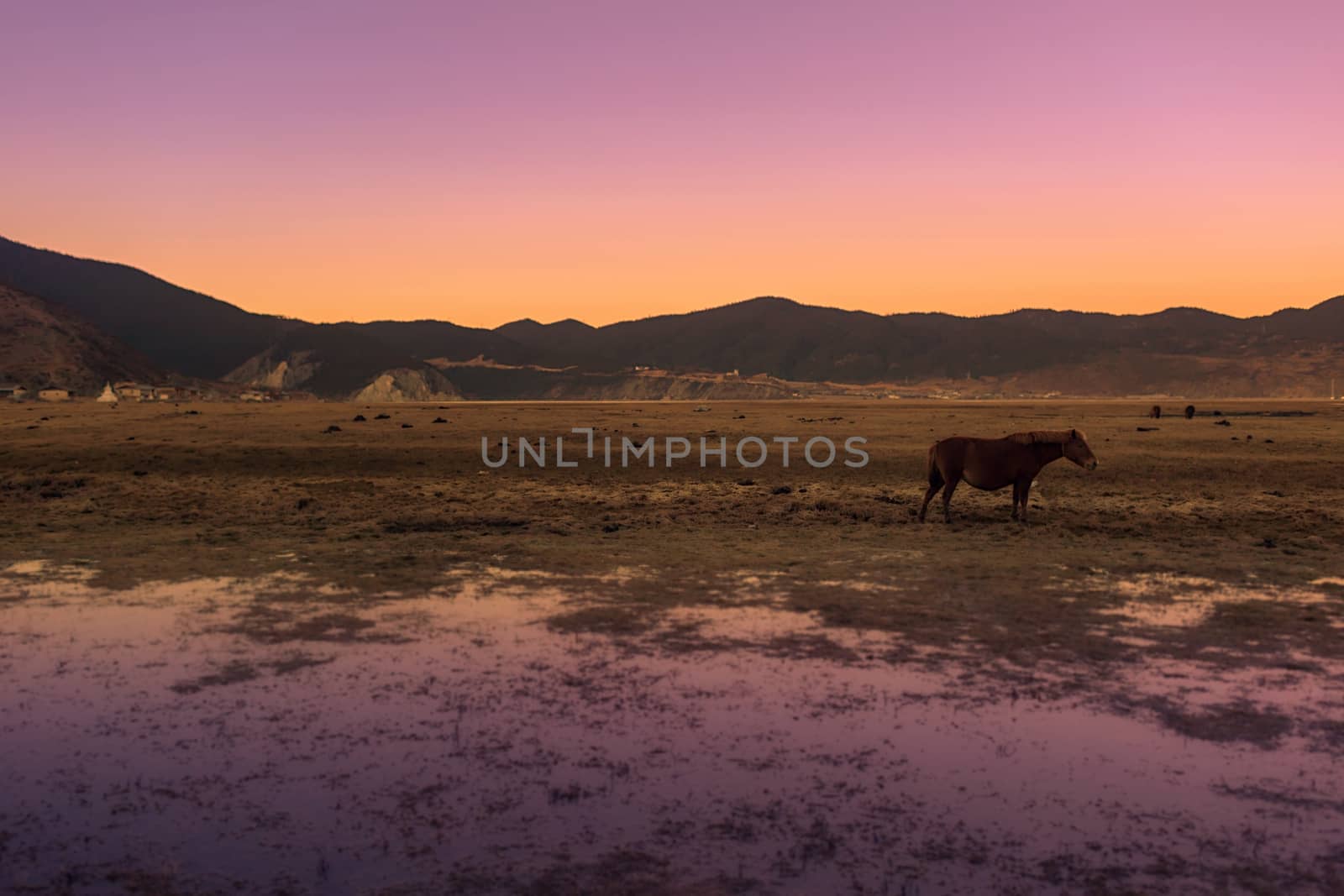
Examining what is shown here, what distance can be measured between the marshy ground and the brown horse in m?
0.77

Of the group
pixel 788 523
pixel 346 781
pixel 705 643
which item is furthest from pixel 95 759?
pixel 788 523

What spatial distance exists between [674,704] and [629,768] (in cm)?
175

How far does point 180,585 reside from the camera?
604 inches

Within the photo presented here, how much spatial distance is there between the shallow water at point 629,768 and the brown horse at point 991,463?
10802mm

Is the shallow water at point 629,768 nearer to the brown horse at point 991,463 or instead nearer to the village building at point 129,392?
the brown horse at point 991,463

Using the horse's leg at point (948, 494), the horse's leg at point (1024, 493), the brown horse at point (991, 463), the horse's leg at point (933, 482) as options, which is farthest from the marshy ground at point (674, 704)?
the horse's leg at point (933, 482)

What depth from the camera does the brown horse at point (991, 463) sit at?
21922mm

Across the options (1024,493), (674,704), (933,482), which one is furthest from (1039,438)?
(674,704)

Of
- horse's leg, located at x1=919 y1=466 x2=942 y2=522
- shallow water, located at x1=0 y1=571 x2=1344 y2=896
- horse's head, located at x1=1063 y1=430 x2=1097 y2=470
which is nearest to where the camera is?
shallow water, located at x1=0 y1=571 x2=1344 y2=896

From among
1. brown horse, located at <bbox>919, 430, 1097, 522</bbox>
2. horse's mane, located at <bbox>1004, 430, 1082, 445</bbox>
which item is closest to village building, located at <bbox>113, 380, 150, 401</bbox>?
brown horse, located at <bbox>919, 430, 1097, 522</bbox>

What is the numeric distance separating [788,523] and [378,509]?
30.4 ft

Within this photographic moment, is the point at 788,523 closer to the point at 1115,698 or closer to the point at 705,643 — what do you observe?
the point at 705,643

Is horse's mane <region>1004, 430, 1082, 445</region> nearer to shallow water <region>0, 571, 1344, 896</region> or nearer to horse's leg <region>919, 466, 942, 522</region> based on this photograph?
horse's leg <region>919, 466, 942, 522</region>

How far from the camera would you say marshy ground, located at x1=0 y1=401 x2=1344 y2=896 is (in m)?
6.41
